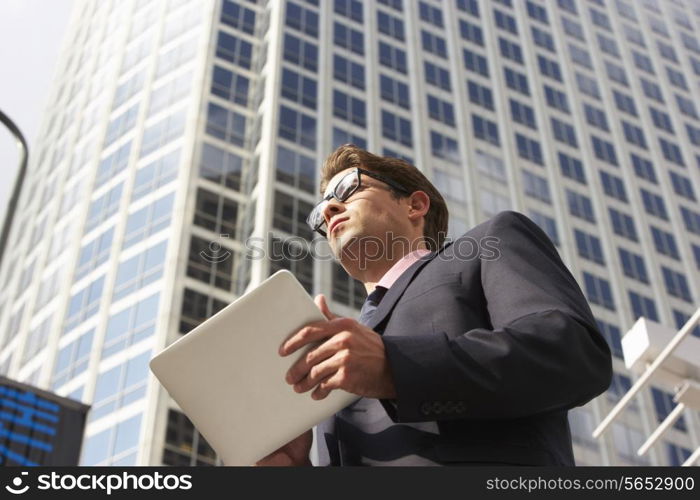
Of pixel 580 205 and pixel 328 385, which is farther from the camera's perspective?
pixel 580 205

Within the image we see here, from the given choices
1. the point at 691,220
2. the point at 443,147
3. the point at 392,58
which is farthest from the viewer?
the point at 691,220

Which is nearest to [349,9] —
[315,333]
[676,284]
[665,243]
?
[665,243]

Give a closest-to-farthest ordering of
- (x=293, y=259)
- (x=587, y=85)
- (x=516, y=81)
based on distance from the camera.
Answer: (x=293, y=259) → (x=516, y=81) → (x=587, y=85)

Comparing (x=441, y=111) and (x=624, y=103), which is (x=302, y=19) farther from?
(x=624, y=103)

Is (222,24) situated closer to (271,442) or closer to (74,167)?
(74,167)

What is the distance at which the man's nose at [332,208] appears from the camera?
13.1ft

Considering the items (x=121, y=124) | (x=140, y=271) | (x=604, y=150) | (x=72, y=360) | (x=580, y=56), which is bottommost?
(x=72, y=360)

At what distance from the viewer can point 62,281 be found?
46906mm

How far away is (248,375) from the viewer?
9.05ft

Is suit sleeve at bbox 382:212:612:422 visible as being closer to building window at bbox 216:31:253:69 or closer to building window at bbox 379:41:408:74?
building window at bbox 216:31:253:69

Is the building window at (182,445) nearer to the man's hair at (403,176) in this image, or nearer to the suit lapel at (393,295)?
the man's hair at (403,176)

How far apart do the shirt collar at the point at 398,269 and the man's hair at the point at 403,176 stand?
0.37 metres

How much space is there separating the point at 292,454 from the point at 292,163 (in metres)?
47.8

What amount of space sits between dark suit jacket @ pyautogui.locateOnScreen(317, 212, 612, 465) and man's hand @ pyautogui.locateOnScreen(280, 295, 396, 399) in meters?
0.05
